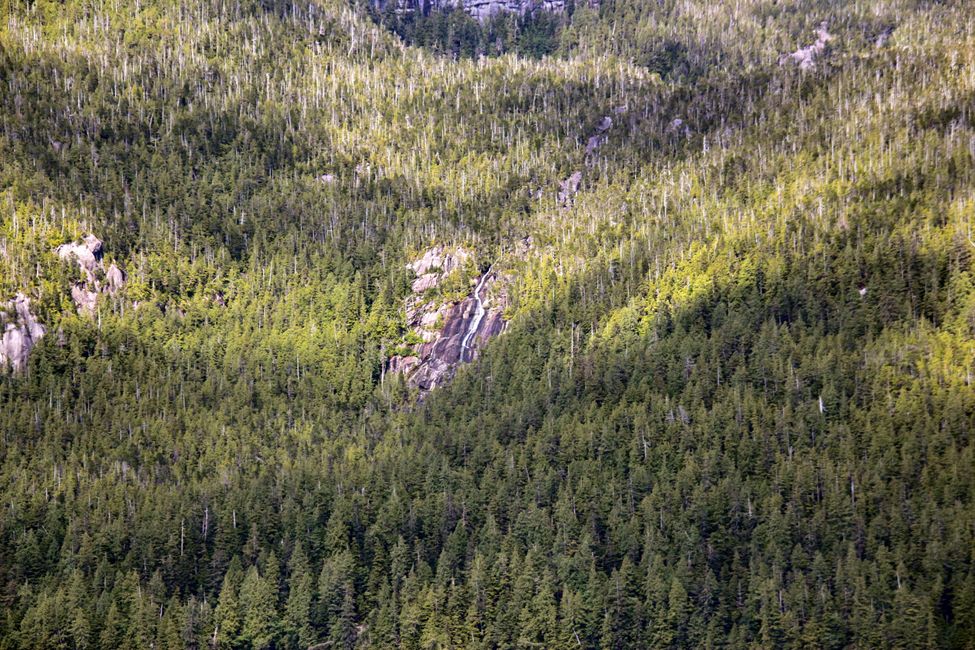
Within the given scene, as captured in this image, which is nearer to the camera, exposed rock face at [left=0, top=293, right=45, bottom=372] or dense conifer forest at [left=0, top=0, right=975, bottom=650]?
dense conifer forest at [left=0, top=0, right=975, bottom=650]

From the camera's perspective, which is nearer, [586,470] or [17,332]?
[586,470]

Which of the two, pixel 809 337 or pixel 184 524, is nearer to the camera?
pixel 184 524

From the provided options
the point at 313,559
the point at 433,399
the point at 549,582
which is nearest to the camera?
the point at 549,582

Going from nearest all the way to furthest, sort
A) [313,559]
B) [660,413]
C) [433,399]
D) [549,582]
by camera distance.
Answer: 1. [549,582]
2. [313,559]
3. [660,413]
4. [433,399]

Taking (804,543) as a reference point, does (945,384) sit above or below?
above

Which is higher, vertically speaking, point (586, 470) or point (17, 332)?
point (586, 470)

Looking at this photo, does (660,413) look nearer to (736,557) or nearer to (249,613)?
(736,557)

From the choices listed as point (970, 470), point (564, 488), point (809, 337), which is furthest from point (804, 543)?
point (809, 337)

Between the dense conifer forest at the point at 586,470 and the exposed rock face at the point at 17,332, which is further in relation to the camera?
the exposed rock face at the point at 17,332
